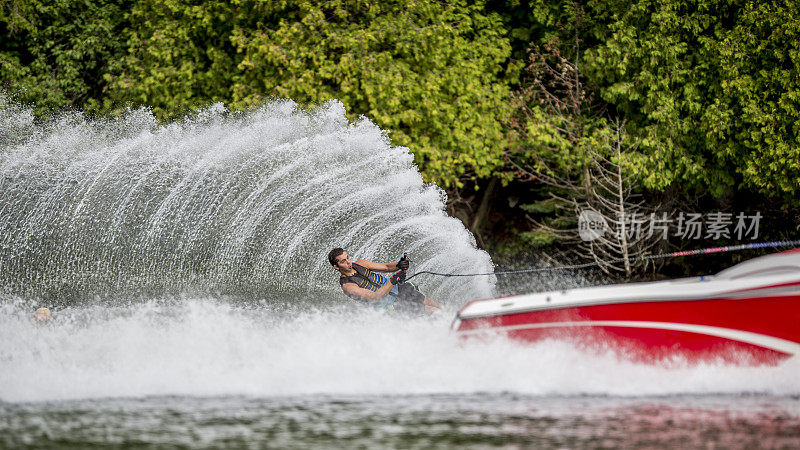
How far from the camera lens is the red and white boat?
8.80 meters

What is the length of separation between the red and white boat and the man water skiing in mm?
2194

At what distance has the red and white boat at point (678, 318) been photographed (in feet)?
28.9

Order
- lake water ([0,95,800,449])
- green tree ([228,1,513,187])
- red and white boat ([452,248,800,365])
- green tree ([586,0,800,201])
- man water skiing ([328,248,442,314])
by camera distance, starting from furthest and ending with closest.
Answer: green tree ([228,1,513,187]) → green tree ([586,0,800,201]) → man water skiing ([328,248,442,314]) → red and white boat ([452,248,800,365]) → lake water ([0,95,800,449])

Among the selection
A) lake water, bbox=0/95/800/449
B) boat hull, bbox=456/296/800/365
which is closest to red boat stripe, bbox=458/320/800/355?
boat hull, bbox=456/296/800/365

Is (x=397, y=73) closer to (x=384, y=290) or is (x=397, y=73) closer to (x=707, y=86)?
(x=707, y=86)

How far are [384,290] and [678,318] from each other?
12.0ft

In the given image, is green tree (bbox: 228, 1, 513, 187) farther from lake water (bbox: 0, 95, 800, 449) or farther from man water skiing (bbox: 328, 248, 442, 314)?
man water skiing (bbox: 328, 248, 442, 314)

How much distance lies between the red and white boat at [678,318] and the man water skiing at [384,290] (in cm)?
219

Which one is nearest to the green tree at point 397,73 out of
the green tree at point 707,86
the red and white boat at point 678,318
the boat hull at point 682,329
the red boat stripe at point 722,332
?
the green tree at point 707,86

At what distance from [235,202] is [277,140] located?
Answer: 1363 millimetres

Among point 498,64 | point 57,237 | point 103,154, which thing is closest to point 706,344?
point 103,154

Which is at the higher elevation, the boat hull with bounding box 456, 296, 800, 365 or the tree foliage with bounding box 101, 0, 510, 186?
the tree foliage with bounding box 101, 0, 510, 186

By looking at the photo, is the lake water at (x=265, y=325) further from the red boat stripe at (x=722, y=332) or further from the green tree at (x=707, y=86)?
the green tree at (x=707, y=86)

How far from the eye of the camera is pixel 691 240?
2398 cm
